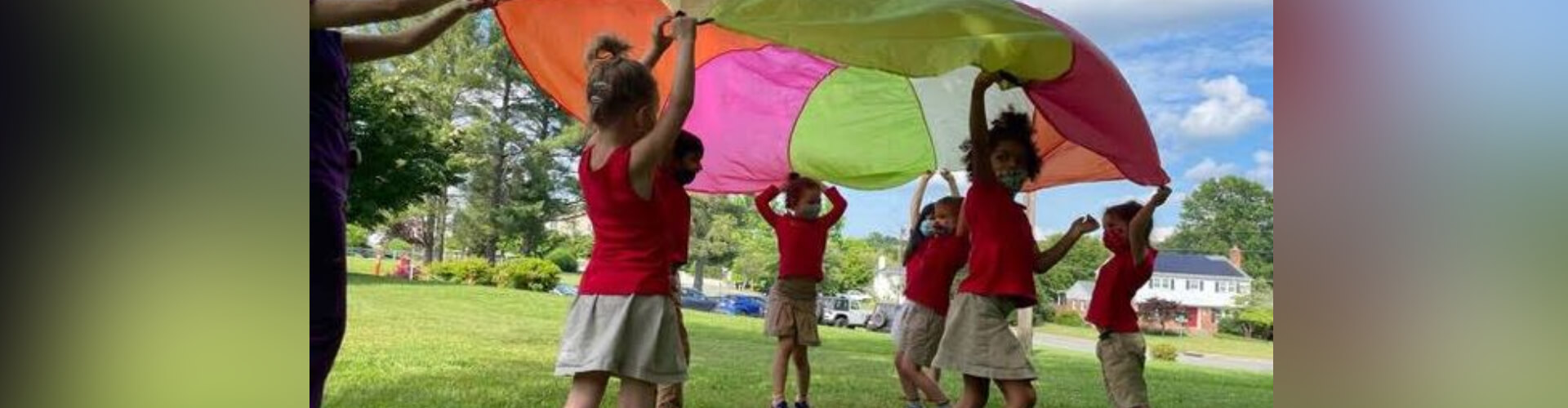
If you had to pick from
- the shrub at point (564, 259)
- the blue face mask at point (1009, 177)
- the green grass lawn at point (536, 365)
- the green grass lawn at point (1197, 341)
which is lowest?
the green grass lawn at point (1197, 341)

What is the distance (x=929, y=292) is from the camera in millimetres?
5328

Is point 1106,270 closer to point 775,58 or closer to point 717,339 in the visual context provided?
point 775,58

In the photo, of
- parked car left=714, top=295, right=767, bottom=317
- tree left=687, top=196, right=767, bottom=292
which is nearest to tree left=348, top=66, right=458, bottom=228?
tree left=687, top=196, right=767, bottom=292

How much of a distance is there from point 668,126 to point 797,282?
9.85ft

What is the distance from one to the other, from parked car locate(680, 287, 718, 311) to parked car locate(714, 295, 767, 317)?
0.10 m

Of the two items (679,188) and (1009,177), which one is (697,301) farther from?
(1009,177)

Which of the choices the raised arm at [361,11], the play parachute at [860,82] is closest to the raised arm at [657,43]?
the play parachute at [860,82]

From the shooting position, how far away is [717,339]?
12180 millimetres

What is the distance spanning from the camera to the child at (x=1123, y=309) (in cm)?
461

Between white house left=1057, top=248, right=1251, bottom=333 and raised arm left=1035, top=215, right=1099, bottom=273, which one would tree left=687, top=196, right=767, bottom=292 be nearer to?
white house left=1057, top=248, right=1251, bottom=333

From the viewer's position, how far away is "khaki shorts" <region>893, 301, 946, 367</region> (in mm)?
5355

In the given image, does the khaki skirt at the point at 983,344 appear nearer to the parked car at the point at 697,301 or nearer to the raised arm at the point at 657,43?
the raised arm at the point at 657,43
